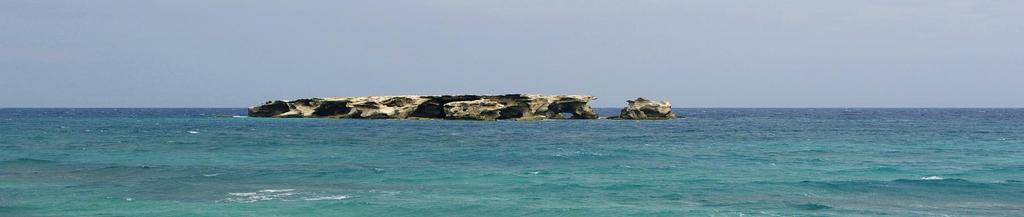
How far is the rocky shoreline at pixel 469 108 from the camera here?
100m

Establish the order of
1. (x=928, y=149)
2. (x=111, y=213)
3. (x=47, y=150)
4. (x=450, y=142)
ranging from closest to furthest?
(x=111, y=213) → (x=47, y=150) → (x=928, y=149) → (x=450, y=142)

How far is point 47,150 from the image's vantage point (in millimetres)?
44031

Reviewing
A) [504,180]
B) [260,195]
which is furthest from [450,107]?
[260,195]

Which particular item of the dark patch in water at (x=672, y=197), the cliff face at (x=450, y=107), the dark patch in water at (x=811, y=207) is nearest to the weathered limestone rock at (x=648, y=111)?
the cliff face at (x=450, y=107)

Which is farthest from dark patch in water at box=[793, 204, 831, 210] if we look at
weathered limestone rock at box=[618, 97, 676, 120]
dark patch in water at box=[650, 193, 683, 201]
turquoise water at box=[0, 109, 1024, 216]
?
weathered limestone rock at box=[618, 97, 676, 120]

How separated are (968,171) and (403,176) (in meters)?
20.4

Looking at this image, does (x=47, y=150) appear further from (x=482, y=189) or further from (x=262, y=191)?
(x=482, y=189)

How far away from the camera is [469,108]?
327ft

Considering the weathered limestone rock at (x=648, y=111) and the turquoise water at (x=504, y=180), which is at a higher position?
the weathered limestone rock at (x=648, y=111)

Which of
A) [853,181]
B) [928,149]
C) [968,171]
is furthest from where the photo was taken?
[928,149]

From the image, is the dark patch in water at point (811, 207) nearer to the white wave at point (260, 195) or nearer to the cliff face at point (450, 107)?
the white wave at point (260, 195)

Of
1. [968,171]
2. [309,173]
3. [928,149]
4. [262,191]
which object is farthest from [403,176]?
[928,149]

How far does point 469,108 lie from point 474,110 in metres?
0.66

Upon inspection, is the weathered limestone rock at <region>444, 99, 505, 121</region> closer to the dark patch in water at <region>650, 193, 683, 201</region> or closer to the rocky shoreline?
the rocky shoreline
